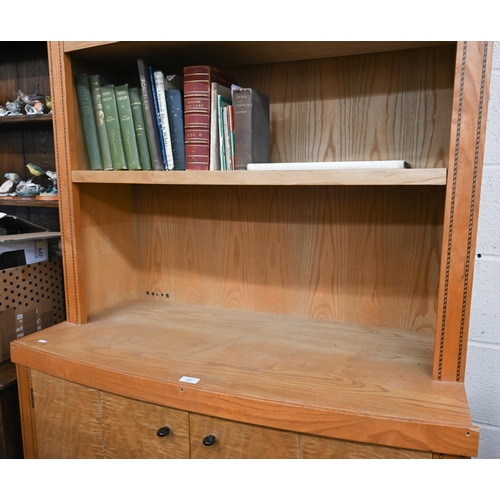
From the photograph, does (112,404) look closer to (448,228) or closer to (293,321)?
(293,321)

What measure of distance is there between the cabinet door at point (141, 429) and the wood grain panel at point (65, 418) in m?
0.04

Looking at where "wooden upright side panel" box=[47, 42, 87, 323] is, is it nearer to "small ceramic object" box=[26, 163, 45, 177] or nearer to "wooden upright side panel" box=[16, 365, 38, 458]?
"wooden upright side panel" box=[16, 365, 38, 458]

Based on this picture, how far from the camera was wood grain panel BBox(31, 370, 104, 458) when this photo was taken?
3.45ft

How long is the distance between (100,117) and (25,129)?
26.7 inches

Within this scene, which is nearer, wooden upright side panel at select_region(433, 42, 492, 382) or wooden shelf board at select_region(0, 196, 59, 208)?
wooden upright side panel at select_region(433, 42, 492, 382)

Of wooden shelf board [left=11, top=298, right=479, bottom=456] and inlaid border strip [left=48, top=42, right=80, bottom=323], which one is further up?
inlaid border strip [left=48, top=42, right=80, bottom=323]

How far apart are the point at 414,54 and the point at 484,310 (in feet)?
2.35

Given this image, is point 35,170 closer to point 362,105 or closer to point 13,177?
point 13,177

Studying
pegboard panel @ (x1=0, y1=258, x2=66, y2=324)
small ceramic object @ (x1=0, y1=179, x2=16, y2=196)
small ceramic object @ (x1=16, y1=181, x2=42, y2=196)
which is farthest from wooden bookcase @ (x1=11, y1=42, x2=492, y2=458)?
small ceramic object @ (x1=0, y1=179, x2=16, y2=196)

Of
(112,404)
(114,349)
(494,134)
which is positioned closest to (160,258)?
(114,349)

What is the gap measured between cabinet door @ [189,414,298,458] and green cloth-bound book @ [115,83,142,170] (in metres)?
0.69

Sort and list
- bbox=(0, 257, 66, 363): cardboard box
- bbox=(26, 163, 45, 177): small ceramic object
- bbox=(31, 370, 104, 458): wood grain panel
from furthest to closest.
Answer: bbox=(26, 163, 45, 177): small ceramic object, bbox=(0, 257, 66, 363): cardboard box, bbox=(31, 370, 104, 458): wood grain panel

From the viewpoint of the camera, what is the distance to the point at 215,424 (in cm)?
91

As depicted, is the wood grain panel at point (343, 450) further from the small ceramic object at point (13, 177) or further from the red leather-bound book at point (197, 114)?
the small ceramic object at point (13, 177)
